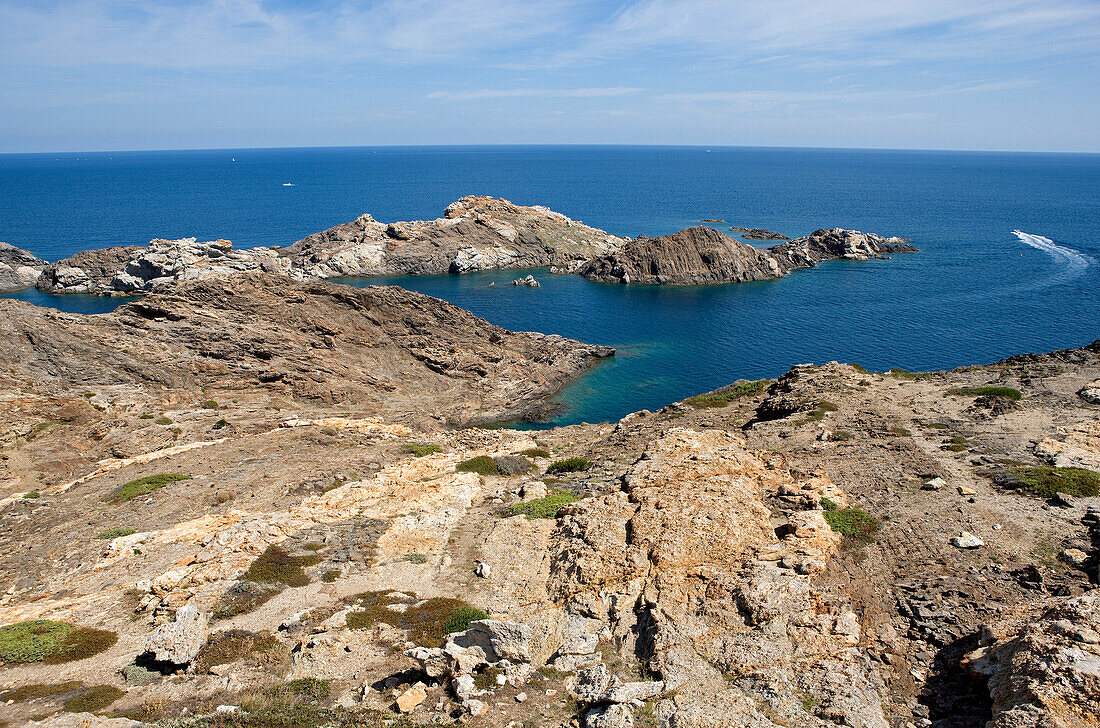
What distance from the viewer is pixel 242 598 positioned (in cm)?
2273

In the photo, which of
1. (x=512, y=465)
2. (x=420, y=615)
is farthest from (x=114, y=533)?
(x=512, y=465)

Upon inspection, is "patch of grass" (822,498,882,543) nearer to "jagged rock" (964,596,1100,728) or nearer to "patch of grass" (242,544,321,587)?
"jagged rock" (964,596,1100,728)

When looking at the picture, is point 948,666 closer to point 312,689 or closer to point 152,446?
point 312,689

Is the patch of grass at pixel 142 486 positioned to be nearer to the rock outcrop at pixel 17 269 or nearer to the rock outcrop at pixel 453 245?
the rock outcrop at pixel 453 245

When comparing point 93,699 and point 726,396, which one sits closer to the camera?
point 93,699

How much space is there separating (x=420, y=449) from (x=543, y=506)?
1470cm

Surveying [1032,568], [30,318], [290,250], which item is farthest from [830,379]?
[290,250]

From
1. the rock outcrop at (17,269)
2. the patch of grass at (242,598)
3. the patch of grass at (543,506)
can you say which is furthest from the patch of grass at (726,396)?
the rock outcrop at (17,269)

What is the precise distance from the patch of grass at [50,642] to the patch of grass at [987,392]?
52861 millimetres

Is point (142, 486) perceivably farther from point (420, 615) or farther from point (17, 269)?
point (17, 269)

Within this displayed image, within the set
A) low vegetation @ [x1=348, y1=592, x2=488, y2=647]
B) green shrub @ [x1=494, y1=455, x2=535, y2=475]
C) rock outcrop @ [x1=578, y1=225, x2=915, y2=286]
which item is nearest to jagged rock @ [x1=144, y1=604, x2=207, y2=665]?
low vegetation @ [x1=348, y1=592, x2=488, y2=647]

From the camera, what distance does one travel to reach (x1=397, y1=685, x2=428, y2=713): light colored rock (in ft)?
54.7

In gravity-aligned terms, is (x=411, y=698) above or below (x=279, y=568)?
above

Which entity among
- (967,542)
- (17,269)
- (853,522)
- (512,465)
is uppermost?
(17,269)
